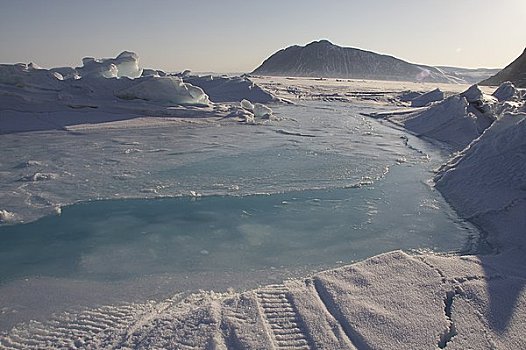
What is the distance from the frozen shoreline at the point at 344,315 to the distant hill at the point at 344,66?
71869 mm

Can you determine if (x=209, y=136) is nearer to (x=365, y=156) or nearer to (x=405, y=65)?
(x=365, y=156)

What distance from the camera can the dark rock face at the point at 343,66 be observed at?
7525 centimetres

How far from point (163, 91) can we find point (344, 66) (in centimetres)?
6998

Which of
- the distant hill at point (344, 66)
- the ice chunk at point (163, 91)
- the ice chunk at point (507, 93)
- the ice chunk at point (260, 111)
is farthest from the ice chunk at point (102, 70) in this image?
the distant hill at point (344, 66)

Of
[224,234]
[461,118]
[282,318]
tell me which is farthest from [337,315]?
[461,118]

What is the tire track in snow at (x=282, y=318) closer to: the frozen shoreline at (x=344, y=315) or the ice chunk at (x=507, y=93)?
the frozen shoreline at (x=344, y=315)

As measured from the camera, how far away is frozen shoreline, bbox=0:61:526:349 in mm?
2199

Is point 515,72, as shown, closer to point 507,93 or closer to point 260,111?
point 507,93

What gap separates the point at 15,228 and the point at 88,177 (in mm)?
1741

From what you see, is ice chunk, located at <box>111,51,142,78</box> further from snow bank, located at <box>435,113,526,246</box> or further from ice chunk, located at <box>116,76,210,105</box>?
snow bank, located at <box>435,113,526,246</box>

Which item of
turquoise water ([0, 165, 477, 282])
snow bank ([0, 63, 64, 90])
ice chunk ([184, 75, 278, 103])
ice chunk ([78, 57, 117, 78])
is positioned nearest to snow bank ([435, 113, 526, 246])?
turquoise water ([0, 165, 477, 282])

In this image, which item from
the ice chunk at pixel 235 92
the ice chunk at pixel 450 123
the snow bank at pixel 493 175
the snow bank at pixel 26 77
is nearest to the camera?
the snow bank at pixel 493 175

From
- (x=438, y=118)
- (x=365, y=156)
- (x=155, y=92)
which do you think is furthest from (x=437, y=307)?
(x=155, y=92)

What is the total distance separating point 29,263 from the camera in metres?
3.30
